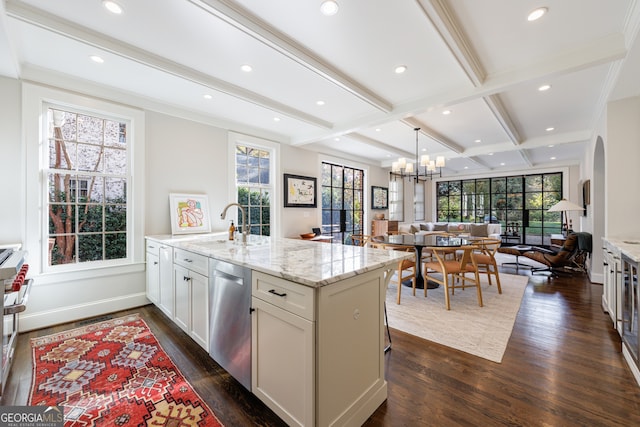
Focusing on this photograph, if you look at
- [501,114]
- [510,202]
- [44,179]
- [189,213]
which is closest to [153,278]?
[189,213]

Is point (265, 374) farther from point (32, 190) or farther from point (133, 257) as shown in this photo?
point (32, 190)

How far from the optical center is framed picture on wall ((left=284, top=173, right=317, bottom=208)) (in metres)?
5.36

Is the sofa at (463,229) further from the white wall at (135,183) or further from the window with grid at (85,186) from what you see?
the window with grid at (85,186)

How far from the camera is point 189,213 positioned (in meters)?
3.81

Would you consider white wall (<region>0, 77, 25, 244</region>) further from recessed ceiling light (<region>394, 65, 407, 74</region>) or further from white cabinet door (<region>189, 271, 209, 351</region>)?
recessed ceiling light (<region>394, 65, 407, 74</region>)

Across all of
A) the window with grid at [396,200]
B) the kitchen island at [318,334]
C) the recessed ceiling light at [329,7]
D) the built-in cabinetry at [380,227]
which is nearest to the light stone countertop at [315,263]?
the kitchen island at [318,334]

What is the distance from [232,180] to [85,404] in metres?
3.24

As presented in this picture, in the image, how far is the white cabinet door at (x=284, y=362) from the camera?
4.25ft

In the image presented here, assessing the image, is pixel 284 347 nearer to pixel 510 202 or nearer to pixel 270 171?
pixel 270 171

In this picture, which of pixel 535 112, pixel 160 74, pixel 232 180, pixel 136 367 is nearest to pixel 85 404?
pixel 136 367

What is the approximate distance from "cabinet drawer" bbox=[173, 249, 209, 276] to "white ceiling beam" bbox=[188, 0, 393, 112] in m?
1.81

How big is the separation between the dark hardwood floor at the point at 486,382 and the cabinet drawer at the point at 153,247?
0.85 meters

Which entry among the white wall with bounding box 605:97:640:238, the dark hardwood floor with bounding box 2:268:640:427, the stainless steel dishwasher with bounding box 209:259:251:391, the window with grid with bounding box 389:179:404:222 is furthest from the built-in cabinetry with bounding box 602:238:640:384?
the window with grid with bounding box 389:179:404:222

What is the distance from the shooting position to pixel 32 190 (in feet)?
9.01
